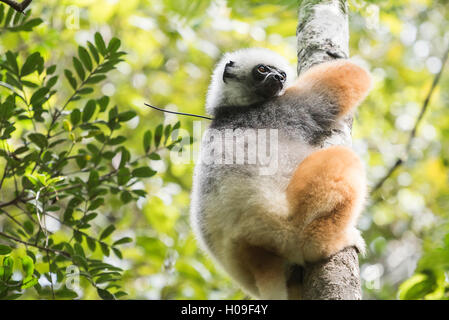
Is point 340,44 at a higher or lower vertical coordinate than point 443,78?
lower

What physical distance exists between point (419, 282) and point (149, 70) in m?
8.76

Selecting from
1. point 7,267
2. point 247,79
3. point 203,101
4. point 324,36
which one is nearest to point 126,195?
point 7,267

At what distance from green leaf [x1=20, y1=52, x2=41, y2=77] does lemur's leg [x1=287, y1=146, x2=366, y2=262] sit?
2509mm

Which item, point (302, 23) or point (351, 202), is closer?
point (351, 202)

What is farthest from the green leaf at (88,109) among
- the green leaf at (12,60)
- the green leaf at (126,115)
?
the green leaf at (12,60)

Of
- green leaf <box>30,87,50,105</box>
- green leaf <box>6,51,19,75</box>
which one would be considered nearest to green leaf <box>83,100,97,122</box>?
green leaf <box>30,87,50,105</box>

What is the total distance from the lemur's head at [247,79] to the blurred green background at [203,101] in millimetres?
565

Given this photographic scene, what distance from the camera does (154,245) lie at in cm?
606

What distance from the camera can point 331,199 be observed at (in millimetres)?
3111

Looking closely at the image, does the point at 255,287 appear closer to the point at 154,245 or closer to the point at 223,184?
the point at 223,184

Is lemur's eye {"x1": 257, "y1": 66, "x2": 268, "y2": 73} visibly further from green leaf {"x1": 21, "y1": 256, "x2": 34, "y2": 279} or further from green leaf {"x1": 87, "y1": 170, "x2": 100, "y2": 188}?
green leaf {"x1": 21, "y1": 256, "x2": 34, "y2": 279}

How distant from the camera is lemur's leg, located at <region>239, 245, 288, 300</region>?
3.24 m

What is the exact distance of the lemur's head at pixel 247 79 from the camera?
4414 mm

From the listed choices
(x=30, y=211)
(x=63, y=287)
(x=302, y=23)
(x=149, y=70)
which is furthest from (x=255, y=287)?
(x=149, y=70)
